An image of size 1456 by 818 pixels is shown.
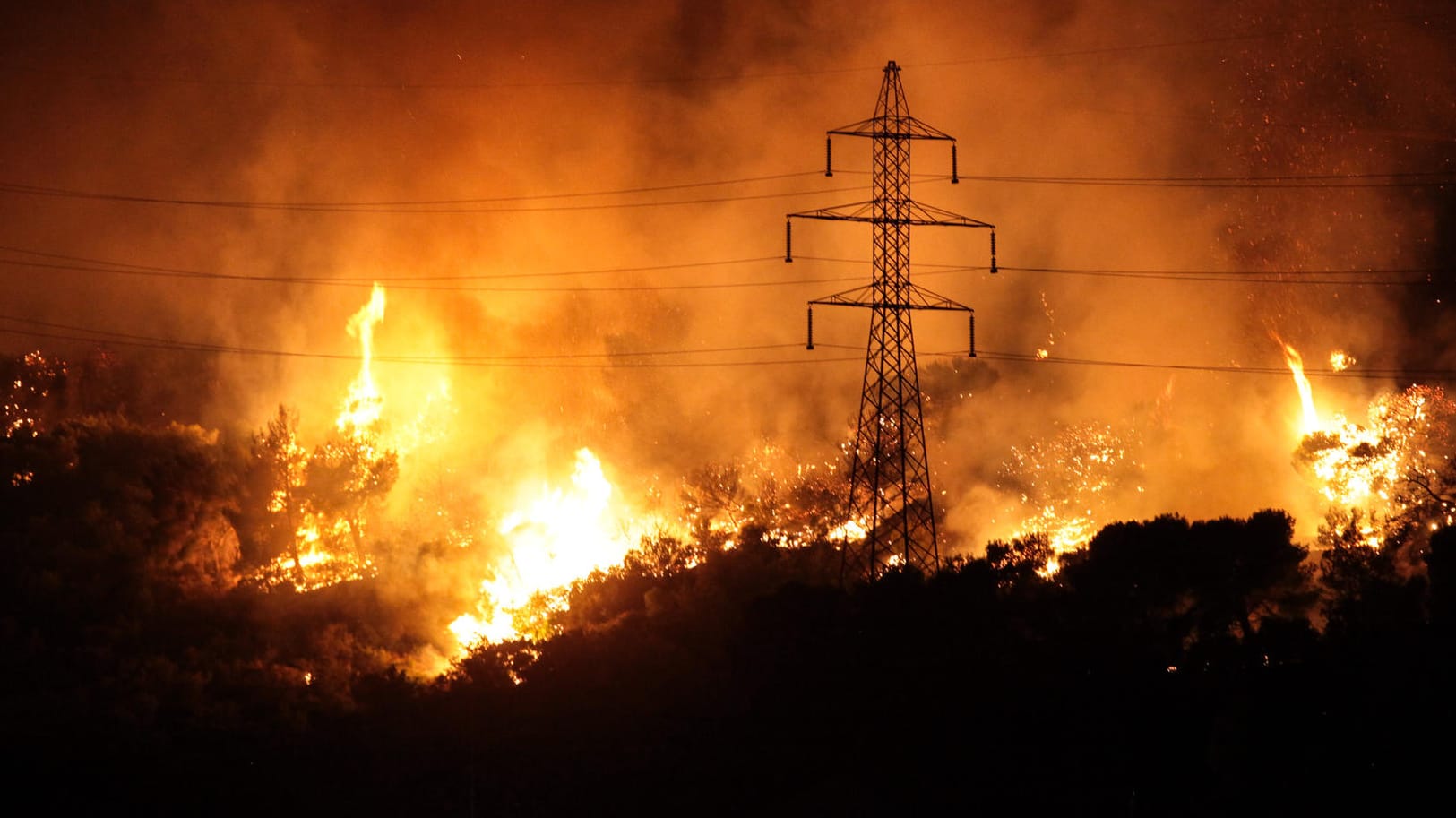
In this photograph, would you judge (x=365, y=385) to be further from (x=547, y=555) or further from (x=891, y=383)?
(x=891, y=383)

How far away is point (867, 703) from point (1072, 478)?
46017mm

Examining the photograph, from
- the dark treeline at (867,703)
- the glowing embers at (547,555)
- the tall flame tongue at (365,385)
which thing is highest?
the tall flame tongue at (365,385)

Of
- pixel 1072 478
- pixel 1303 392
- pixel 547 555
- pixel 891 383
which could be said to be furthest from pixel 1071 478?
pixel 891 383

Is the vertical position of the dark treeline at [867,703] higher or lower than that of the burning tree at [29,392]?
lower

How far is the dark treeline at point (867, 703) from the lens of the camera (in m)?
28.0

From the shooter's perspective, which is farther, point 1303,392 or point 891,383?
point 1303,392

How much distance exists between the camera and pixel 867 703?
102 ft

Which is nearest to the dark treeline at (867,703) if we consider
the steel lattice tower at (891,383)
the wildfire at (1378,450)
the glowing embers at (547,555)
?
the steel lattice tower at (891,383)

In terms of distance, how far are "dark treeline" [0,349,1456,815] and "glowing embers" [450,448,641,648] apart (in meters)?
9.52

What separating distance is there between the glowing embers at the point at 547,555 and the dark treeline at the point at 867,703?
9.52 m

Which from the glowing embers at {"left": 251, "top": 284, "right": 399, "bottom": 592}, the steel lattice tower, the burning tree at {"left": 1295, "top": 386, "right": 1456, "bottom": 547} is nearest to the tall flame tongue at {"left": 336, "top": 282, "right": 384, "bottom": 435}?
the glowing embers at {"left": 251, "top": 284, "right": 399, "bottom": 592}

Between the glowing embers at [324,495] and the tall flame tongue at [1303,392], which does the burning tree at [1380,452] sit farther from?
the glowing embers at [324,495]

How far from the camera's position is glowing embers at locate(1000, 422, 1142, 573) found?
233 ft

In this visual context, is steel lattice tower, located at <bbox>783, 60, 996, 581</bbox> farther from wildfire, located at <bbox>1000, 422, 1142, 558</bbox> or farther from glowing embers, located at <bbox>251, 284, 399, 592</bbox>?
glowing embers, located at <bbox>251, 284, 399, 592</bbox>
